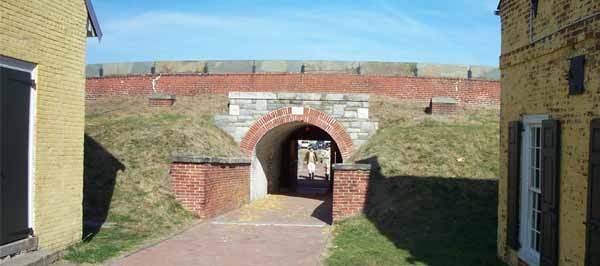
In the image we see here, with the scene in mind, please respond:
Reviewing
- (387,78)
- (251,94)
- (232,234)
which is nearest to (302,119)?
(251,94)

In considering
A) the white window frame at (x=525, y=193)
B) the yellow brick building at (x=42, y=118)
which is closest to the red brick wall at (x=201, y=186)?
the yellow brick building at (x=42, y=118)

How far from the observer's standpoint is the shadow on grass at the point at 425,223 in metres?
8.65

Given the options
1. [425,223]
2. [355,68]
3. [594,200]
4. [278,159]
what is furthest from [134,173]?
[355,68]

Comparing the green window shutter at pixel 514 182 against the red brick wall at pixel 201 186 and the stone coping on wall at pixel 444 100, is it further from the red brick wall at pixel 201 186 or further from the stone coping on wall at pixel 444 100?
the stone coping on wall at pixel 444 100

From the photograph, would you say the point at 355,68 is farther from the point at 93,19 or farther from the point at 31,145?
the point at 31,145

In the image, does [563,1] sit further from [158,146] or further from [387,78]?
[387,78]

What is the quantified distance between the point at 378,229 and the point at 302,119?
6.67 meters

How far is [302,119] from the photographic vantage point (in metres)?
17.1

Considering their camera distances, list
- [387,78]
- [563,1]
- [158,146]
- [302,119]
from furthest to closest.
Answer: [387,78]
[302,119]
[158,146]
[563,1]

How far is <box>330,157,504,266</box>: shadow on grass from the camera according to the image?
340 inches

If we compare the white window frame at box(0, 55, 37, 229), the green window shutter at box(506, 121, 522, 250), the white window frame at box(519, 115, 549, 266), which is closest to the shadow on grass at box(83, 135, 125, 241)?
the white window frame at box(0, 55, 37, 229)

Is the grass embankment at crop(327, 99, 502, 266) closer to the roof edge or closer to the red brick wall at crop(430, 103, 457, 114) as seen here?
the red brick wall at crop(430, 103, 457, 114)

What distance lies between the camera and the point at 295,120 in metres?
17.2

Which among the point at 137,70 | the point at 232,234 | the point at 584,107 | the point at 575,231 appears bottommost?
the point at 232,234
